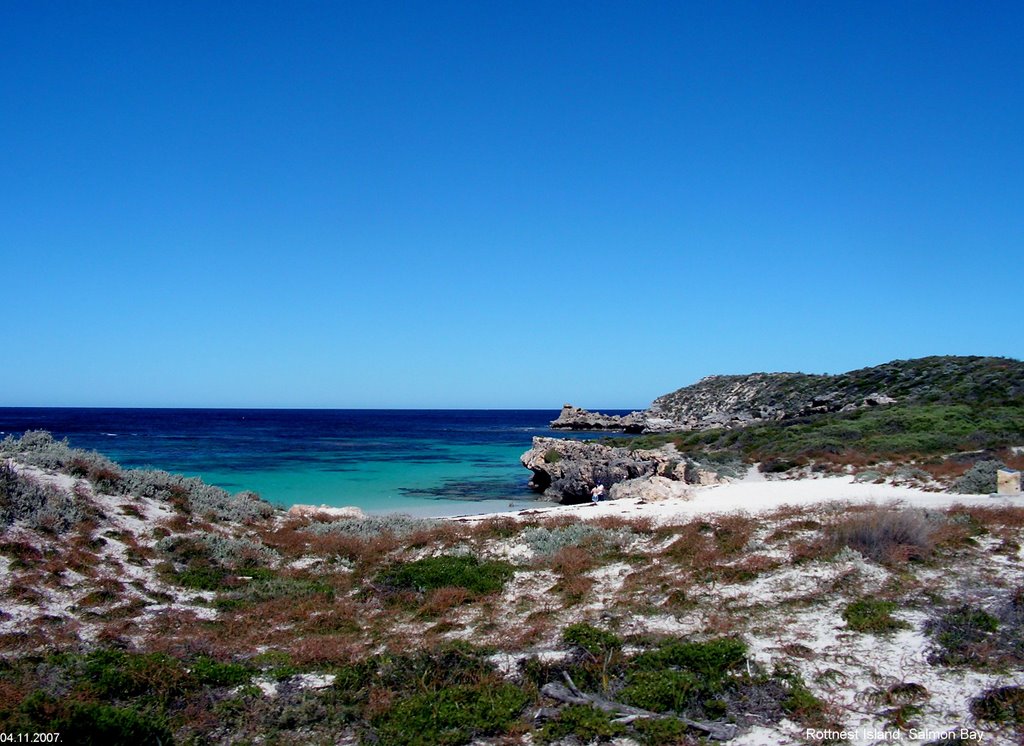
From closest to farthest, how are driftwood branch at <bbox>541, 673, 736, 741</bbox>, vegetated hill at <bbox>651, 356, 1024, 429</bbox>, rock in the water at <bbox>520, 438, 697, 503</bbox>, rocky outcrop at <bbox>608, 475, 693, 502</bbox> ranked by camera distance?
driftwood branch at <bbox>541, 673, 736, 741</bbox>
rocky outcrop at <bbox>608, 475, 693, 502</bbox>
rock in the water at <bbox>520, 438, 697, 503</bbox>
vegetated hill at <bbox>651, 356, 1024, 429</bbox>

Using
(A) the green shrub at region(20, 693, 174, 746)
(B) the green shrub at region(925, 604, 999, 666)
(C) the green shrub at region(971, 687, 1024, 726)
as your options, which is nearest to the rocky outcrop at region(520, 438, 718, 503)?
(B) the green shrub at region(925, 604, 999, 666)

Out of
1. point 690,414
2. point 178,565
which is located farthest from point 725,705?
point 690,414

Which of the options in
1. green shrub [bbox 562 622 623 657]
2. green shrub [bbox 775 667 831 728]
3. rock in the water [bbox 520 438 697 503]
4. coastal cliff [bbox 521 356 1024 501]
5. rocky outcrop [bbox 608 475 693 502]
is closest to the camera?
green shrub [bbox 775 667 831 728]

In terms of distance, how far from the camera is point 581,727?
634cm

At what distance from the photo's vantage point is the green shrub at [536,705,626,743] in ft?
20.6

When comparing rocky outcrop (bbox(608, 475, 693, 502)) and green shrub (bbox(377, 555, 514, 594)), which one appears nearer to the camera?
green shrub (bbox(377, 555, 514, 594))

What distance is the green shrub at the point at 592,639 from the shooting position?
8016mm

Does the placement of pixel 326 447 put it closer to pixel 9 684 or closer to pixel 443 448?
pixel 443 448

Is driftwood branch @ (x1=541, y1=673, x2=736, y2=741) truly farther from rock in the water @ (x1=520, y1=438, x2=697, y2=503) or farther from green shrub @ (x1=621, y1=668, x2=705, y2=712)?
rock in the water @ (x1=520, y1=438, x2=697, y2=503)

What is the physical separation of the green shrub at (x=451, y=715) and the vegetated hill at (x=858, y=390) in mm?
44530

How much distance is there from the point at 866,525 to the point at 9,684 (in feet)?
41.5

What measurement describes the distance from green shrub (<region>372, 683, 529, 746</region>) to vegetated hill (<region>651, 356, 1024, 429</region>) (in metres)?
44.5

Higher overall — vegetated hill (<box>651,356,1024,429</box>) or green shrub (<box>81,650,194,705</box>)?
vegetated hill (<box>651,356,1024,429</box>)

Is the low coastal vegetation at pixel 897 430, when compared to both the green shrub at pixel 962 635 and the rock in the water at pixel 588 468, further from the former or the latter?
the green shrub at pixel 962 635
